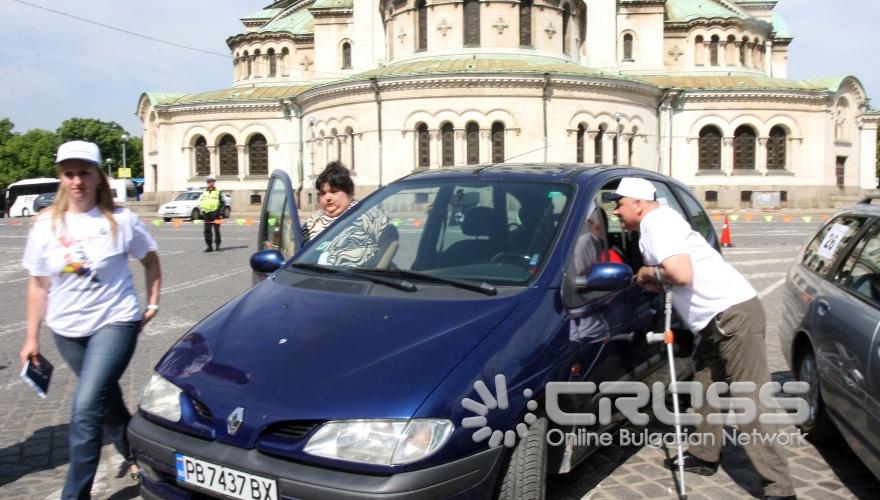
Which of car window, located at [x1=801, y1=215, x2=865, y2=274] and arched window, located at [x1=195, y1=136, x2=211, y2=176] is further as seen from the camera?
arched window, located at [x1=195, y1=136, x2=211, y2=176]

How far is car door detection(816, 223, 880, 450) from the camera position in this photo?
12.6ft

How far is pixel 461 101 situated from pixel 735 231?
17399 mm

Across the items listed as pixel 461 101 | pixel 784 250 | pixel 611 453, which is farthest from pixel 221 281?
pixel 461 101

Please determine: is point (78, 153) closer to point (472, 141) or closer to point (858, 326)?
point (858, 326)

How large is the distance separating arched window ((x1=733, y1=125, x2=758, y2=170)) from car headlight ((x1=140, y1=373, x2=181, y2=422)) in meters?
48.0

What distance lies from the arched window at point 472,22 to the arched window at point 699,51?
18.9 metres

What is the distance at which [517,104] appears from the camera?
38.6m

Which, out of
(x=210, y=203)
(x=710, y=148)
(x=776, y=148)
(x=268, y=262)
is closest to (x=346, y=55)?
(x=710, y=148)

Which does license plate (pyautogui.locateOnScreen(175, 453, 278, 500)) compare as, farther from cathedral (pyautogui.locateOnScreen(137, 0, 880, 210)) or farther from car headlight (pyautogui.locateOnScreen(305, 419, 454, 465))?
cathedral (pyautogui.locateOnScreen(137, 0, 880, 210))

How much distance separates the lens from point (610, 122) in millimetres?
40875

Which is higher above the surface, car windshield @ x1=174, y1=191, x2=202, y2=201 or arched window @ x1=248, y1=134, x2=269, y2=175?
arched window @ x1=248, y1=134, x2=269, y2=175

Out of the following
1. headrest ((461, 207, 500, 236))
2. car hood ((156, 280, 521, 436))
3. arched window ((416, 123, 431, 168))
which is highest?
arched window ((416, 123, 431, 168))

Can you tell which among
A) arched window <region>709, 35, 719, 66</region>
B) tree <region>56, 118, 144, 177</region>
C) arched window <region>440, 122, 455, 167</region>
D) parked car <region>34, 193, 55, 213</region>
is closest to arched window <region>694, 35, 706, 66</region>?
arched window <region>709, 35, 719, 66</region>

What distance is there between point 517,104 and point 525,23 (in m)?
5.97
